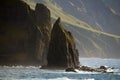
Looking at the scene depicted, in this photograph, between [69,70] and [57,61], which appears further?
[57,61]

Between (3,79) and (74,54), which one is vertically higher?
(74,54)

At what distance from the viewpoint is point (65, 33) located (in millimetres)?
194500

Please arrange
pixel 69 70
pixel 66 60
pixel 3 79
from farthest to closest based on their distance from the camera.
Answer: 1. pixel 66 60
2. pixel 69 70
3. pixel 3 79

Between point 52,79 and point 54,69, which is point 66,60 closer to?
point 54,69

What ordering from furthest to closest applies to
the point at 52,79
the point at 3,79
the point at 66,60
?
the point at 66,60 < the point at 52,79 < the point at 3,79

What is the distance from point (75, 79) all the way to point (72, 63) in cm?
5753

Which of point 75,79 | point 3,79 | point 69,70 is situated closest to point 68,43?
point 69,70

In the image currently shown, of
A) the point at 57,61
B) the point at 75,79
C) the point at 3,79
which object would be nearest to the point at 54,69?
the point at 57,61

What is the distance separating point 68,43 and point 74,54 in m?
5.82

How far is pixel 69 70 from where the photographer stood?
176250mm

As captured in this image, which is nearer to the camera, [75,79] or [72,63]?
[75,79]

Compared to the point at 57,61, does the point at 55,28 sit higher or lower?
higher

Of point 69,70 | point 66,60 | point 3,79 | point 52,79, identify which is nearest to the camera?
point 3,79

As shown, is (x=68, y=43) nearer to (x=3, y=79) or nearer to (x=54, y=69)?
(x=54, y=69)
